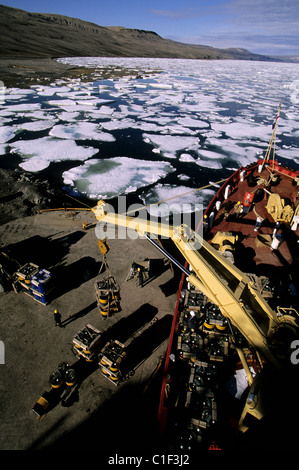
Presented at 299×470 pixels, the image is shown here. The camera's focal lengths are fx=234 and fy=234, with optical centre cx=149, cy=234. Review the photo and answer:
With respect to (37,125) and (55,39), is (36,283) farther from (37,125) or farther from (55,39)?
(55,39)

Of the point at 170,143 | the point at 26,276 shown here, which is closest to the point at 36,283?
the point at 26,276

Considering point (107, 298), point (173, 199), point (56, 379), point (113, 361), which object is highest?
point (173, 199)

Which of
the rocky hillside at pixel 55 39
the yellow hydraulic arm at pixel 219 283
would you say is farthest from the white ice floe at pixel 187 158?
the rocky hillside at pixel 55 39

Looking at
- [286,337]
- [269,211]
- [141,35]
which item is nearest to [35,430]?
[286,337]

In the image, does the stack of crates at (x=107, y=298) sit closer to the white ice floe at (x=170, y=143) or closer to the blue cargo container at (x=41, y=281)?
the blue cargo container at (x=41, y=281)

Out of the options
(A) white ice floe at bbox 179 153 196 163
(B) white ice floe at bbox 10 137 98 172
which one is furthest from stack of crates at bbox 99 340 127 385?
(A) white ice floe at bbox 179 153 196 163

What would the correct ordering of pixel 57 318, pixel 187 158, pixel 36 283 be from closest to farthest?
1. pixel 57 318
2. pixel 36 283
3. pixel 187 158
